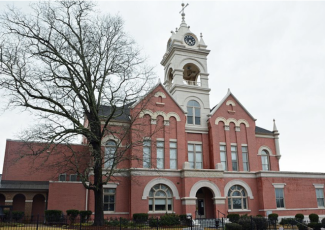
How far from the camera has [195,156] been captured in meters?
34.1

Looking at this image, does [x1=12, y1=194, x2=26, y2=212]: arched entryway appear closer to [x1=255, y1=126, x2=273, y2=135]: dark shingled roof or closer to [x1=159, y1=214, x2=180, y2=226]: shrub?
[x1=159, y1=214, x2=180, y2=226]: shrub

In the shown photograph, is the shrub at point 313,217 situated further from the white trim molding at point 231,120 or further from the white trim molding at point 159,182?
the white trim molding at point 159,182

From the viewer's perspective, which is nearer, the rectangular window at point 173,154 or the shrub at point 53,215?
the shrub at point 53,215

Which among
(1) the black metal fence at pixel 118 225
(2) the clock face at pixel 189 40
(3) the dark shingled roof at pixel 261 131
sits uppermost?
(2) the clock face at pixel 189 40

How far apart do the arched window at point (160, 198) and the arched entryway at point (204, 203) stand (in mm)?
3569

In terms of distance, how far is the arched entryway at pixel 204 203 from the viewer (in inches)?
1280

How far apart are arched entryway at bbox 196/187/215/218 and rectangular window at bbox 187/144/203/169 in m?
2.56

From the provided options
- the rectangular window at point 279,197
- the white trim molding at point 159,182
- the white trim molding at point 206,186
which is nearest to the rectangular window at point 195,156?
the white trim molding at point 206,186

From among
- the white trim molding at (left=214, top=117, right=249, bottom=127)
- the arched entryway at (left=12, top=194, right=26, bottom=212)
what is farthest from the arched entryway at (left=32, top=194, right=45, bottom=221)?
the white trim molding at (left=214, top=117, right=249, bottom=127)

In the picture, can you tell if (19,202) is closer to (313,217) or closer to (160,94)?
(160,94)

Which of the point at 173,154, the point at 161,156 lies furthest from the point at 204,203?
the point at 161,156

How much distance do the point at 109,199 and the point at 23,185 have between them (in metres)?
8.62

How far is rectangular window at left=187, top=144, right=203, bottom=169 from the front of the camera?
33812mm

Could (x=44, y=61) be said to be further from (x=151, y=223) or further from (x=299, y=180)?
(x=299, y=180)
